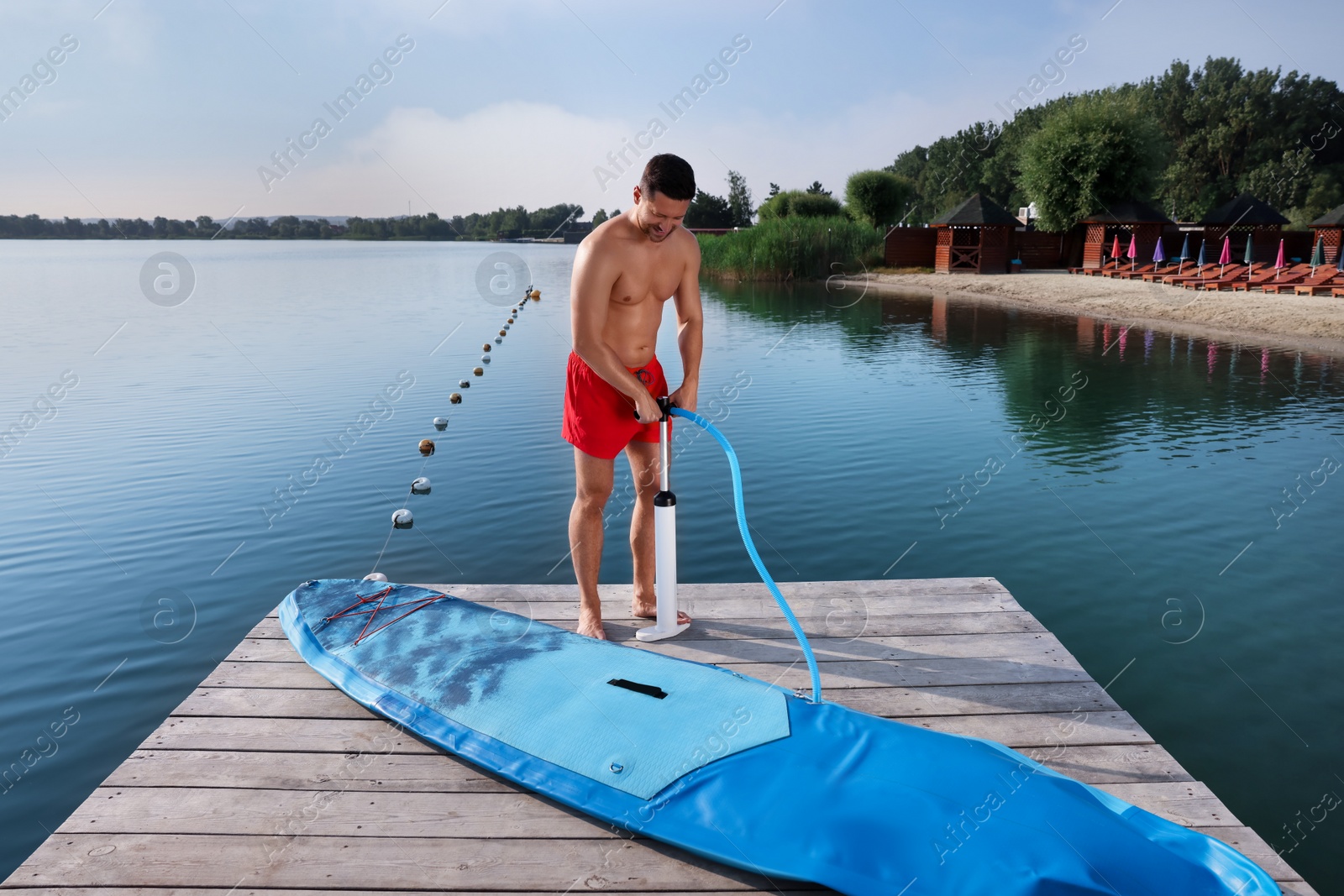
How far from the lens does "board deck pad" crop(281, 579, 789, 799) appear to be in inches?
83.3

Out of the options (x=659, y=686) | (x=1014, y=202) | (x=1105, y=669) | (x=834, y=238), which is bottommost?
(x=1105, y=669)

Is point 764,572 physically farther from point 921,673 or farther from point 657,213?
point 657,213

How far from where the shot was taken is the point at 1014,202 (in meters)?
54.3

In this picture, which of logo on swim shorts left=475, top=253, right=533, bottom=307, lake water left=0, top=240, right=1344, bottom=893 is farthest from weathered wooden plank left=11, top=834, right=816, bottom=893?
logo on swim shorts left=475, top=253, right=533, bottom=307

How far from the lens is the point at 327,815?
211cm

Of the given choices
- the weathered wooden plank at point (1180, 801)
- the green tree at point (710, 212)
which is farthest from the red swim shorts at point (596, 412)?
the green tree at point (710, 212)

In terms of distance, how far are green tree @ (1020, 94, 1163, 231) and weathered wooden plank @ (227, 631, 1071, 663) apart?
94.2ft

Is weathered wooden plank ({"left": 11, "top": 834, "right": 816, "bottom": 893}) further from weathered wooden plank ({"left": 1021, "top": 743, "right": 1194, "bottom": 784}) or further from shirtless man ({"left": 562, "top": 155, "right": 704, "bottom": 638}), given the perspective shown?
shirtless man ({"left": 562, "top": 155, "right": 704, "bottom": 638})

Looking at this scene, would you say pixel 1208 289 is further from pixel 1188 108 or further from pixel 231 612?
pixel 1188 108

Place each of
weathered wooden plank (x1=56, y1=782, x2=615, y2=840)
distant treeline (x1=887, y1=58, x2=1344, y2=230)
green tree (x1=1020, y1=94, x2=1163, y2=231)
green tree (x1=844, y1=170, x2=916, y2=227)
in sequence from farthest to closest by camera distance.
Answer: distant treeline (x1=887, y1=58, x2=1344, y2=230)
green tree (x1=844, y1=170, x2=916, y2=227)
green tree (x1=1020, y1=94, x2=1163, y2=231)
weathered wooden plank (x1=56, y1=782, x2=615, y2=840)

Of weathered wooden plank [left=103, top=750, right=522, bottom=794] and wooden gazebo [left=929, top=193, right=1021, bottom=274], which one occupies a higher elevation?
wooden gazebo [left=929, top=193, right=1021, bottom=274]

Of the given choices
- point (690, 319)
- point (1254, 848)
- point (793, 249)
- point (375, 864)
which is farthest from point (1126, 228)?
point (375, 864)

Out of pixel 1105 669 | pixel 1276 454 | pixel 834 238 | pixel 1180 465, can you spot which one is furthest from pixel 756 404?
pixel 834 238

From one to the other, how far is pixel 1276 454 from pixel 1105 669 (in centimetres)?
490
